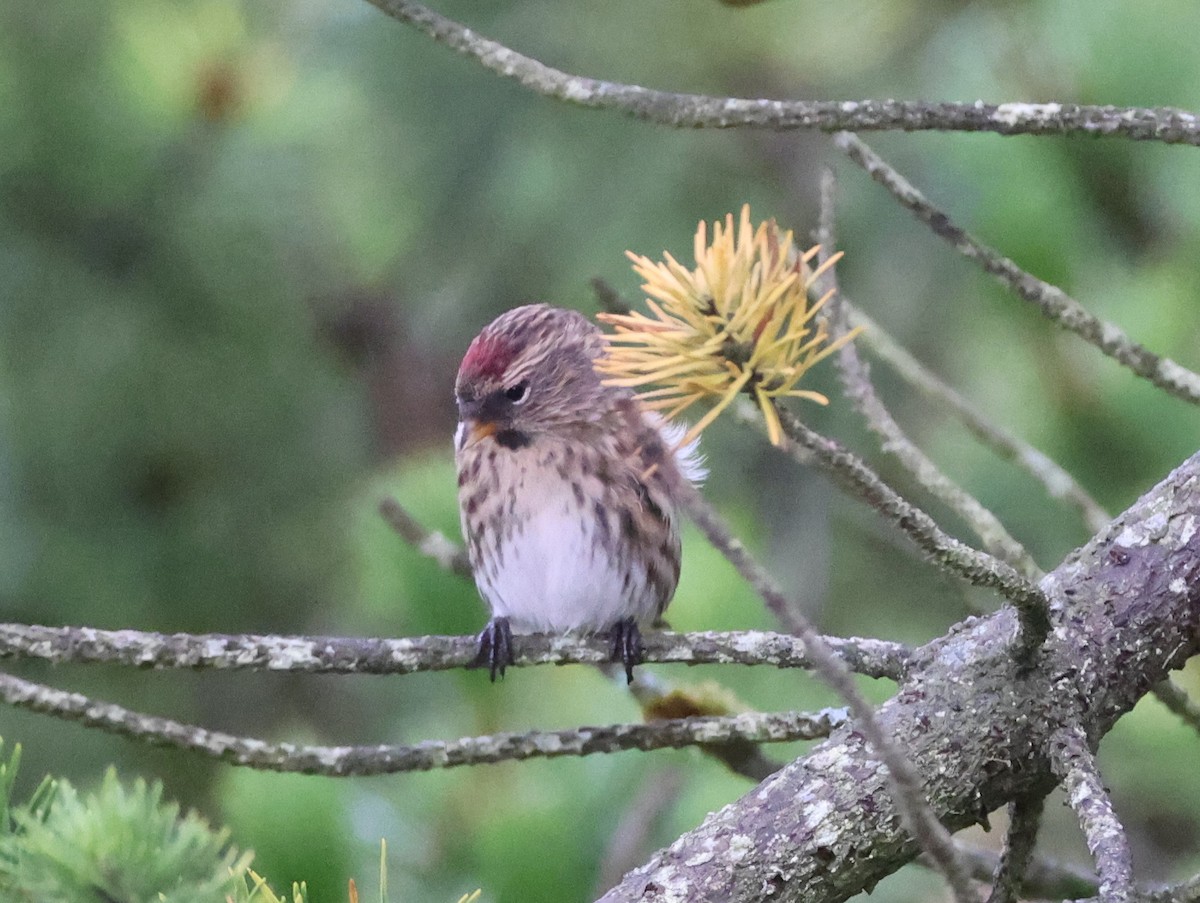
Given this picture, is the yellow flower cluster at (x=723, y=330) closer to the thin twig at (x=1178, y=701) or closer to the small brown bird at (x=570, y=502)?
the thin twig at (x=1178, y=701)

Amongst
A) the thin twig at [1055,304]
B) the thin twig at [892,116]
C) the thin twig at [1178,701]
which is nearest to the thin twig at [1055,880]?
the thin twig at [1178,701]

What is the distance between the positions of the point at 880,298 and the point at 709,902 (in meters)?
2.03

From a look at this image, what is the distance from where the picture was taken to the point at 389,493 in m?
1.67

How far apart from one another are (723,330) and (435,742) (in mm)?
410

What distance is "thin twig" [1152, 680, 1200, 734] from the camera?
1.02m

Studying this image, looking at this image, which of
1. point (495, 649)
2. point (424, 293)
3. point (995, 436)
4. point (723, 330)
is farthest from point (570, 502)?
point (723, 330)

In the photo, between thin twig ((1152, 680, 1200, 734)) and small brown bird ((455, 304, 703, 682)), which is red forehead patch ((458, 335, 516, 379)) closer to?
small brown bird ((455, 304, 703, 682))

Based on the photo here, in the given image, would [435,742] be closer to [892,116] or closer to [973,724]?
[973,724]

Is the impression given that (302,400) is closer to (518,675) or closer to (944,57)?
(518,675)

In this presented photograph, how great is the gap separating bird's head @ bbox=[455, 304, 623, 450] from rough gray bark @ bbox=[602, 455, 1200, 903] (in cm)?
93

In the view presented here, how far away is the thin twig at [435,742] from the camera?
92 cm

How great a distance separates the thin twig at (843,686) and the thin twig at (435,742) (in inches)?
15.3

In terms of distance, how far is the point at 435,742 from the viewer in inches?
38.8

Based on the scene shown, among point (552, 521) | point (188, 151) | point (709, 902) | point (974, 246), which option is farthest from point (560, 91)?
point (188, 151)
